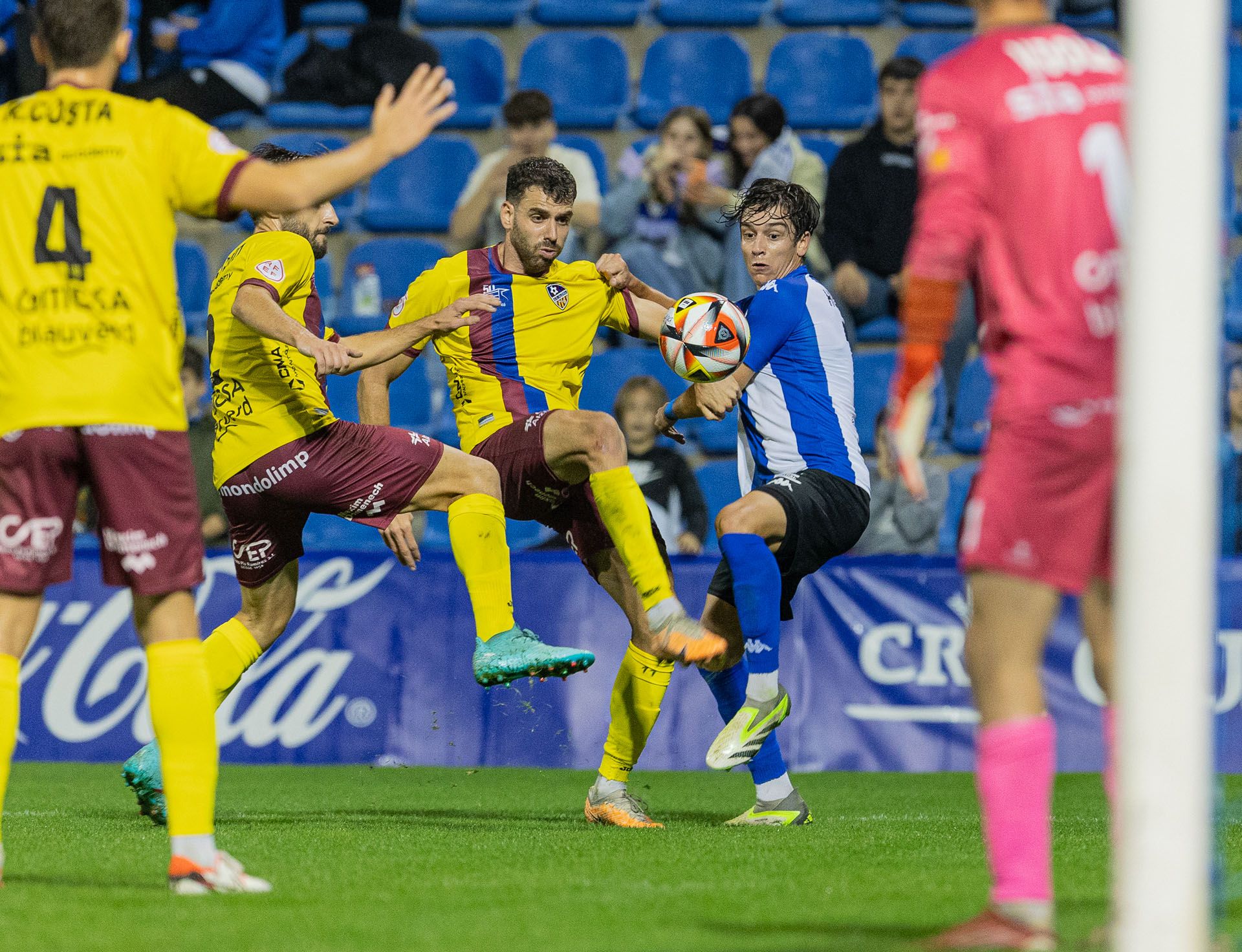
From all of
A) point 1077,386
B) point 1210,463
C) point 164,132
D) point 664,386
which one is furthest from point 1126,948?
point 664,386

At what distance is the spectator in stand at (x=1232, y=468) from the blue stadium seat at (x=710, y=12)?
5085mm

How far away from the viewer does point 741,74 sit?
514 inches

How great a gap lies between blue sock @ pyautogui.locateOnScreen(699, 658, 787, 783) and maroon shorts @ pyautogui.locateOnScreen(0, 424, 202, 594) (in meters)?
2.75

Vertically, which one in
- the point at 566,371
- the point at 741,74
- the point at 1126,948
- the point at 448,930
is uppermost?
the point at 741,74

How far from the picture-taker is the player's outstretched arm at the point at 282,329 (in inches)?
221

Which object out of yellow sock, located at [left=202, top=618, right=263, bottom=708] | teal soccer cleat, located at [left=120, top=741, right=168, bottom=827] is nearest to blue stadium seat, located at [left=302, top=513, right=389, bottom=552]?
yellow sock, located at [left=202, top=618, right=263, bottom=708]

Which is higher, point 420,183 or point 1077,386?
point 420,183

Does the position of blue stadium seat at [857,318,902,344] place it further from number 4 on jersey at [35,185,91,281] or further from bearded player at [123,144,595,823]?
number 4 on jersey at [35,185,91,281]

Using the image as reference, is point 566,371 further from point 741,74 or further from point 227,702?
point 741,74

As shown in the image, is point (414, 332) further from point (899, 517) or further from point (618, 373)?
point (618, 373)

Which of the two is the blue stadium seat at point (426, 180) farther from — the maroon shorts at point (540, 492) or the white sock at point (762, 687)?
the white sock at point (762, 687)

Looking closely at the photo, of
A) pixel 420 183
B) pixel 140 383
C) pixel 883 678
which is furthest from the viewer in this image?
pixel 420 183

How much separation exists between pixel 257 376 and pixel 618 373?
5.38m

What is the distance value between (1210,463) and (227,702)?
7528mm
